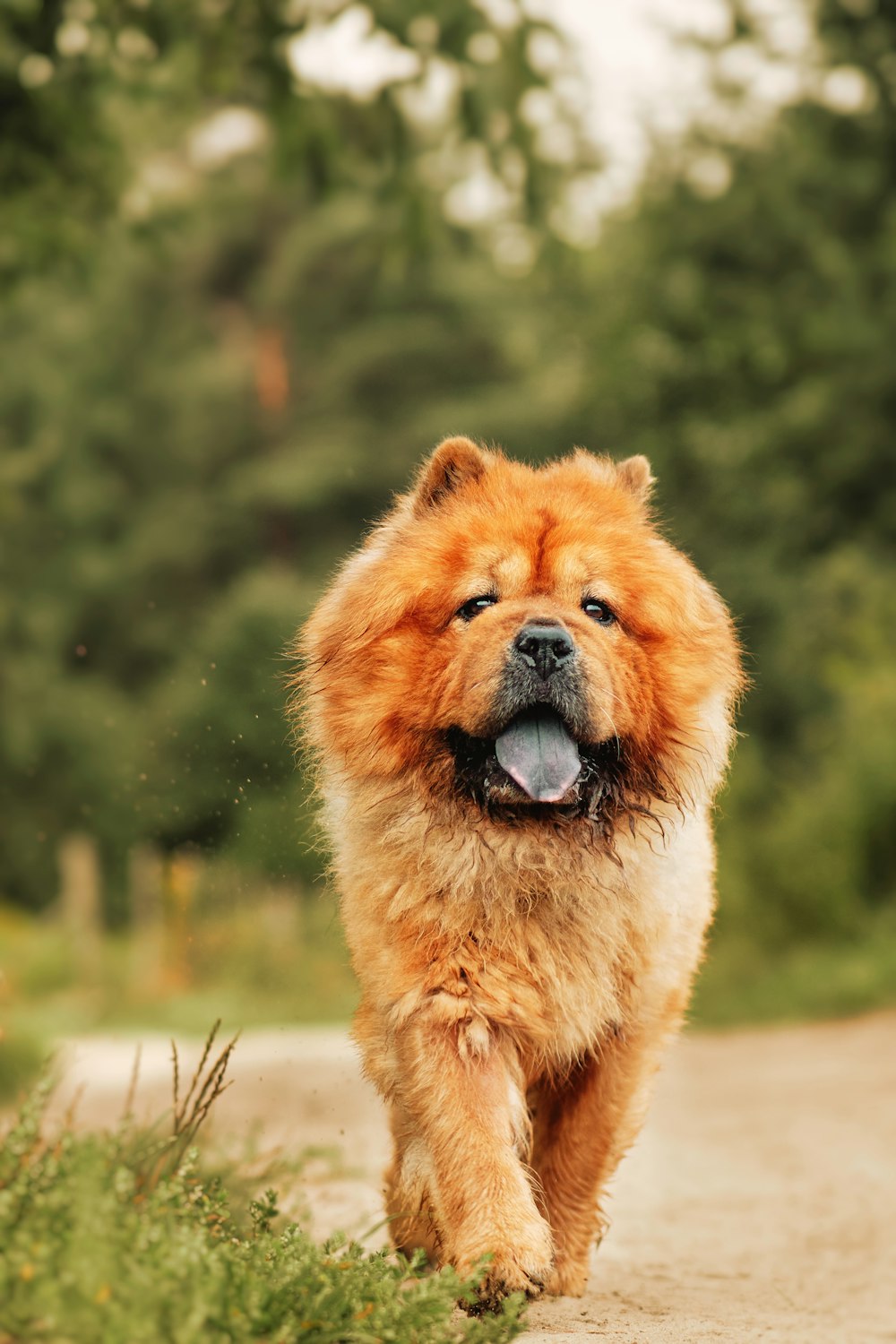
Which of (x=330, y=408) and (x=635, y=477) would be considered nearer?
(x=635, y=477)

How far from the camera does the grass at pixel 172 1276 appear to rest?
9.16ft

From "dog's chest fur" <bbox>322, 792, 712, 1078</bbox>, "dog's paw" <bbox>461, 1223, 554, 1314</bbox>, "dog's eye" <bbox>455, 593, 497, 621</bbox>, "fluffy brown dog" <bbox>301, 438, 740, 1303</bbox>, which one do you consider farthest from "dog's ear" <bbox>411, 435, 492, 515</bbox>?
"dog's paw" <bbox>461, 1223, 554, 1314</bbox>

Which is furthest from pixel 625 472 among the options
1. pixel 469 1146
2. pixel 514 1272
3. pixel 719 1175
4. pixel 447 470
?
pixel 719 1175

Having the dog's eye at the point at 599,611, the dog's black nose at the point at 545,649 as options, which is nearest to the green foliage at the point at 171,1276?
the dog's black nose at the point at 545,649


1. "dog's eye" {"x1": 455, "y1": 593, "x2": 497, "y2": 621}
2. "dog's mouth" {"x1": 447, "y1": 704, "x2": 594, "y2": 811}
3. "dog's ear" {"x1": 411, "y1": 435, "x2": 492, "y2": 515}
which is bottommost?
"dog's mouth" {"x1": 447, "y1": 704, "x2": 594, "y2": 811}

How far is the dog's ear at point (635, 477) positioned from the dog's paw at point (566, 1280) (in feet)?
7.56

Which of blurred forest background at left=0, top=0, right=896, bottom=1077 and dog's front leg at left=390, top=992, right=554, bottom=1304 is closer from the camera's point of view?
dog's front leg at left=390, top=992, right=554, bottom=1304

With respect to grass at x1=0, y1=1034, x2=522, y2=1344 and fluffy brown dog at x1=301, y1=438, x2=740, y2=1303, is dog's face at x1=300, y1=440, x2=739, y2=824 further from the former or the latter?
grass at x1=0, y1=1034, x2=522, y2=1344

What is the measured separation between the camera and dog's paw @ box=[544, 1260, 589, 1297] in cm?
455

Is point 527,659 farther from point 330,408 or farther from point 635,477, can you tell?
point 330,408

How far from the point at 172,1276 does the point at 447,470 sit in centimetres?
249

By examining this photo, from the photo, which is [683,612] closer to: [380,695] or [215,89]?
[380,695]

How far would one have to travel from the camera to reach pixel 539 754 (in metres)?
4.10

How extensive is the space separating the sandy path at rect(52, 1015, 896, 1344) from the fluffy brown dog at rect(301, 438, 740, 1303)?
457 mm
